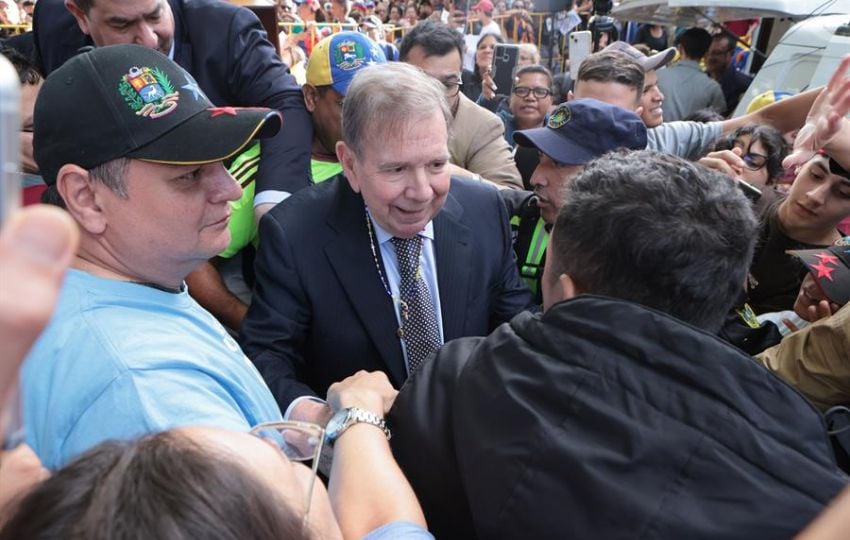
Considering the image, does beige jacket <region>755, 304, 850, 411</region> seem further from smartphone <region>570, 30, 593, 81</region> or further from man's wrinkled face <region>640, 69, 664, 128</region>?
smartphone <region>570, 30, 593, 81</region>

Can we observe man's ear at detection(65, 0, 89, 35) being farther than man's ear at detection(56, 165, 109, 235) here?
Yes

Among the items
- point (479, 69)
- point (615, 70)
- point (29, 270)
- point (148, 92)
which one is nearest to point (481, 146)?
point (615, 70)

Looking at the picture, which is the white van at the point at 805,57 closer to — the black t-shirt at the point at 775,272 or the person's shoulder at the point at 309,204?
the black t-shirt at the point at 775,272

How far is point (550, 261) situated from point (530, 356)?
351 mm

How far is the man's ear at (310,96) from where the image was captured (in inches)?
101

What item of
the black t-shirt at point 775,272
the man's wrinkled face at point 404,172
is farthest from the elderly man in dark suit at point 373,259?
the black t-shirt at point 775,272

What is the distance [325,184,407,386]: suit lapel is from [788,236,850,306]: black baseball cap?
50.1 inches

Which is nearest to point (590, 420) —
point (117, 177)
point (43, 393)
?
point (43, 393)

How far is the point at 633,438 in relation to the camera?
0.92m

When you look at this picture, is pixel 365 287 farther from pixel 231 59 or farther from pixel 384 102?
pixel 231 59

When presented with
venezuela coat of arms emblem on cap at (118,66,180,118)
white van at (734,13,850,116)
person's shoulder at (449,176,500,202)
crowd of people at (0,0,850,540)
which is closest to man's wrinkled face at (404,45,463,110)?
crowd of people at (0,0,850,540)

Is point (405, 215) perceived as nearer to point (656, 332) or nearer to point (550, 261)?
point (550, 261)

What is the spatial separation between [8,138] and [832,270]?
221 centimetres

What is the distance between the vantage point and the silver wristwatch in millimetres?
1229
